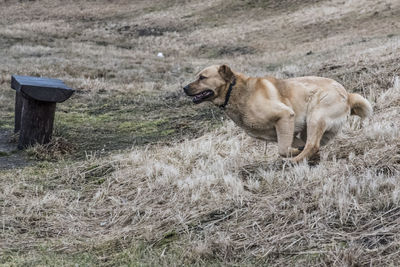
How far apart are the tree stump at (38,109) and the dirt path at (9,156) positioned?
0.67 feet

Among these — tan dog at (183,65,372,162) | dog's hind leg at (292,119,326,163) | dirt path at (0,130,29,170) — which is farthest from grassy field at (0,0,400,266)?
tan dog at (183,65,372,162)

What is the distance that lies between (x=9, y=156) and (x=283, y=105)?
4.34 metres

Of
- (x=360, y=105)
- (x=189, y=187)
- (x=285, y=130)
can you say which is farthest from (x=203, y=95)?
(x=360, y=105)

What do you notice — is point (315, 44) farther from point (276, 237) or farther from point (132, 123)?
point (276, 237)

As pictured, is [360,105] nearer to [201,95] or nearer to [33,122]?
[201,95]

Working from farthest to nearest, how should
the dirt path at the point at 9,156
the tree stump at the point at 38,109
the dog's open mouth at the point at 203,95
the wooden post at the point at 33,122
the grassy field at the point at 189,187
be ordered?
the wooden post at the point at 33,122 < the tree stump at the point at 38,109 < the dirt path at the point at 9,156 < the dog's open mouth at the point at 203,95 < the grassy field at the point at 189,187

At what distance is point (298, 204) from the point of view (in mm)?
4441

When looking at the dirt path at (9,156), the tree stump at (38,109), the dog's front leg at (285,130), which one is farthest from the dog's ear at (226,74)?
the dirt path at (9,156)

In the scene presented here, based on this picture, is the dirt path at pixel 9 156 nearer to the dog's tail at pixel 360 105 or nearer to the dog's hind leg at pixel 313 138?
the dog's hind leg at pixel 313 138

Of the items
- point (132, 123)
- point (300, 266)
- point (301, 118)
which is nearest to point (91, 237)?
point (300, 266)

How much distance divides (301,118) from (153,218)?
7.13 ft

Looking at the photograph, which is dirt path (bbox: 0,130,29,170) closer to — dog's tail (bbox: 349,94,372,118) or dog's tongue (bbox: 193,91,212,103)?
dog's tongue (bbox: 193,91,212,103)

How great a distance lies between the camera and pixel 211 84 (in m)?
5.87

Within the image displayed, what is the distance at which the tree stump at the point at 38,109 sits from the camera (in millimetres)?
7719
